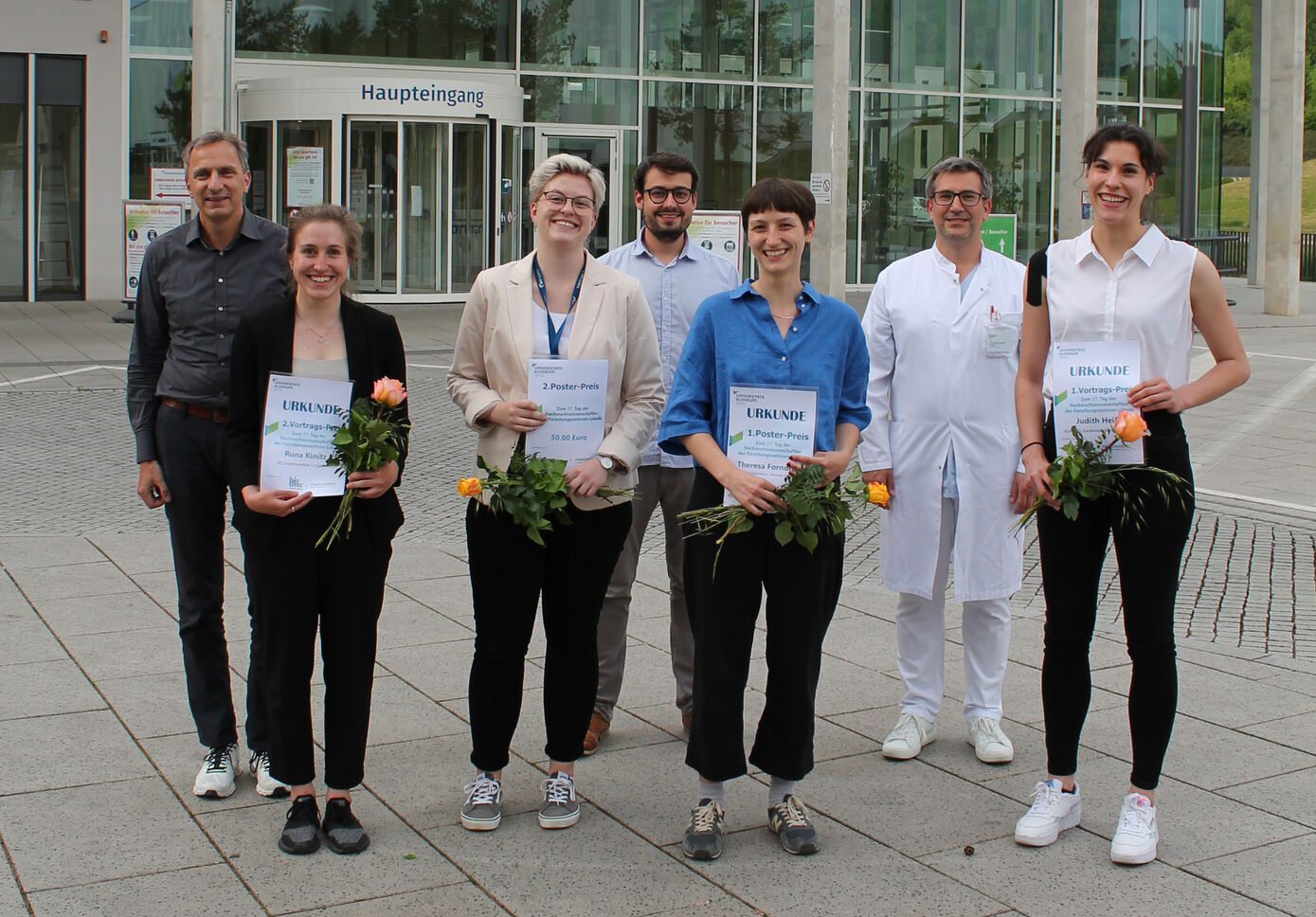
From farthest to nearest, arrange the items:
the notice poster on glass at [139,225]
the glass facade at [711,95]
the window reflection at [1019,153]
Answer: the window reflection at [1019,153], the glass facade at [711,95], the notice poster on glass at [139,225]

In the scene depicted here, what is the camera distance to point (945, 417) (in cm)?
514

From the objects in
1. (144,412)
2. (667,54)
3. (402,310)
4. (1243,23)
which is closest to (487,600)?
(144,412)

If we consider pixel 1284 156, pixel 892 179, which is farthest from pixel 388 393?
pixel 892 179

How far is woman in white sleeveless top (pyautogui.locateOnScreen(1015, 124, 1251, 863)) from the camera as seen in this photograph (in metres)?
4.24

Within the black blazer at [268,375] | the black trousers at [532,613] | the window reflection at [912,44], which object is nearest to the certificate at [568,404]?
the black trousers at [532,613]

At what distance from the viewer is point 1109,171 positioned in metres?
4.25

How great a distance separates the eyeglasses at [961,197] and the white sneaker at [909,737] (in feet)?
5.88

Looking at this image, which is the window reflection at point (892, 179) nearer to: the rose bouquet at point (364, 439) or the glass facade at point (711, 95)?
the glass facade at point (711, 95)

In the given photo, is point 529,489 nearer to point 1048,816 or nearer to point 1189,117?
point 1048,816

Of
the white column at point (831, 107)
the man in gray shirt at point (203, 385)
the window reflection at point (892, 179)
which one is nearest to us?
the man in gray shirt at point (203, 385)

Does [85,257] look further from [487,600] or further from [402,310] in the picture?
[487,600]

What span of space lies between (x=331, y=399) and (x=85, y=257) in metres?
20.6

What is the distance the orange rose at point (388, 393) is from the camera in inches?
161

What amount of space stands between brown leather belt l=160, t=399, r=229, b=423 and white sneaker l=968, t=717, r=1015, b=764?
A: 273cm
